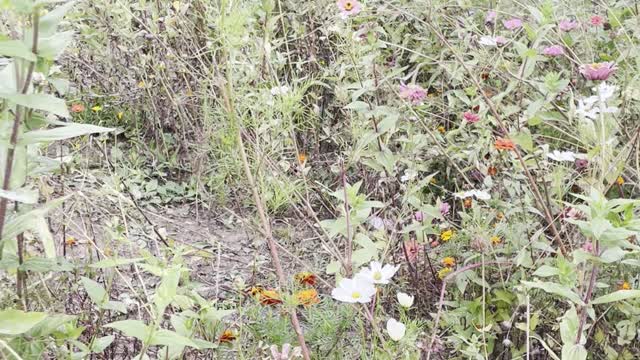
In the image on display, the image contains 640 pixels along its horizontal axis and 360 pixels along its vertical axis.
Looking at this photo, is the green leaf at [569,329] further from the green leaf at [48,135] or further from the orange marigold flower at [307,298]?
the green leaf at [48,135]

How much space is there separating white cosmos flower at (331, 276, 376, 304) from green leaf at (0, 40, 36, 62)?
73 centimetres

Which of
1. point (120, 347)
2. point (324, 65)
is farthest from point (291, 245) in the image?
point (324, 65)

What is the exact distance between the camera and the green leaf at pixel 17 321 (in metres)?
1.13

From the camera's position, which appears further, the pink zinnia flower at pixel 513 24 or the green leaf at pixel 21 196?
the pink zinnia flower at pixel 513 24

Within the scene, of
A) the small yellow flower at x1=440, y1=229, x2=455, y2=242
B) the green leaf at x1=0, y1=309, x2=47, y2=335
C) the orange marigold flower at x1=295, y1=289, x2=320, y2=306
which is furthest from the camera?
the small yellow flower at x1=440, y1=229, x2=455, y2=242

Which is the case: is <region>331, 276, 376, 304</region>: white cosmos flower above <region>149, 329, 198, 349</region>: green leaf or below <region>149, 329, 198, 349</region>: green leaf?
below

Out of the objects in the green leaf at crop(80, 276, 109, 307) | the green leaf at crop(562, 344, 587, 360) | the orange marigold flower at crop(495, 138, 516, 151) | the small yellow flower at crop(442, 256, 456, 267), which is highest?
the orange marigold flower at crop(495, 138, 516, 151)

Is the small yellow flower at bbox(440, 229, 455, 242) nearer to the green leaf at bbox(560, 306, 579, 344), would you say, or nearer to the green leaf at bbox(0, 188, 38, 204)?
the green leaf at bbox(560, 306, 579, 344)

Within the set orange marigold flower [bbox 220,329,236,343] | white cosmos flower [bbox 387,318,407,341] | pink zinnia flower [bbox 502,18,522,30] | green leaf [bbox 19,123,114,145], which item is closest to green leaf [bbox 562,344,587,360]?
white cosmos flower [bbox 387,318,407,341]

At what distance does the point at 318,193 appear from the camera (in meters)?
2.49

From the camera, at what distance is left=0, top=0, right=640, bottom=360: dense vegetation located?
1.32m

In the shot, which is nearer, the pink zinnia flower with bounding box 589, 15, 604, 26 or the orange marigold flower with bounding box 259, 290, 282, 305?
the orange marigold flower with bounding box 259, 290, 282, 305

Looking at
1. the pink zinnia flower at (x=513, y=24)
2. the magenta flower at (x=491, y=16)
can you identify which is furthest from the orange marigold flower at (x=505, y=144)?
the magenta flower at (x=491, y=16)

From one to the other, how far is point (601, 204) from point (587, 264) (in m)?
0.39
